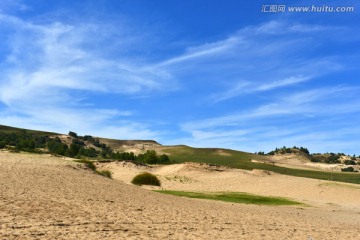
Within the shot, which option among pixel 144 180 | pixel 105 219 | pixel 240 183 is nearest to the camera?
pixel 105 219

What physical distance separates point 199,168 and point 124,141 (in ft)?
448

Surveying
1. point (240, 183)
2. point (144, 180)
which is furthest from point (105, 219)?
point (240, 183)

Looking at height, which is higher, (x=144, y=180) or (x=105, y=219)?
(x=144, y=180)

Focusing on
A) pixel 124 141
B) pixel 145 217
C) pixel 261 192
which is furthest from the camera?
pixel 124 141

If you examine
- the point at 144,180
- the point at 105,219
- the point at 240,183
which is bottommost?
the point at 105,219

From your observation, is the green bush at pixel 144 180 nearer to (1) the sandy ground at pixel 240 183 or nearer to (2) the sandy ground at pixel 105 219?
(1) the sandy ground at pixel 240 183

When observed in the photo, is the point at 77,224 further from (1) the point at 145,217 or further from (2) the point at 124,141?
(2) the point at 124,141

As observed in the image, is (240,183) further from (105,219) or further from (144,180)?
(105,219)

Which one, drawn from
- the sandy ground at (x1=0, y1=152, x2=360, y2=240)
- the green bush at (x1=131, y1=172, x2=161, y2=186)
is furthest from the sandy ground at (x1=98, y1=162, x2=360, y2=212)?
the sandy ground at (x1=0, y1=152, x2=360, y2=240)

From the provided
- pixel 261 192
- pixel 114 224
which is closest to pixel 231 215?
pixel 114 224

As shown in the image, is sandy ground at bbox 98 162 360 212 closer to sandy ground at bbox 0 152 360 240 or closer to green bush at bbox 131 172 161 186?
green bush at bbox 131 172 161 186

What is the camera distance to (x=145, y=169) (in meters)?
66.6

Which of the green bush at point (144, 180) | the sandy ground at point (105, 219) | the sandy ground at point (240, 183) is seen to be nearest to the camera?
the sandy ground at point (105, 219)

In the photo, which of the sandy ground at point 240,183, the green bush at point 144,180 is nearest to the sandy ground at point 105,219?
the green bush at point 144,180
